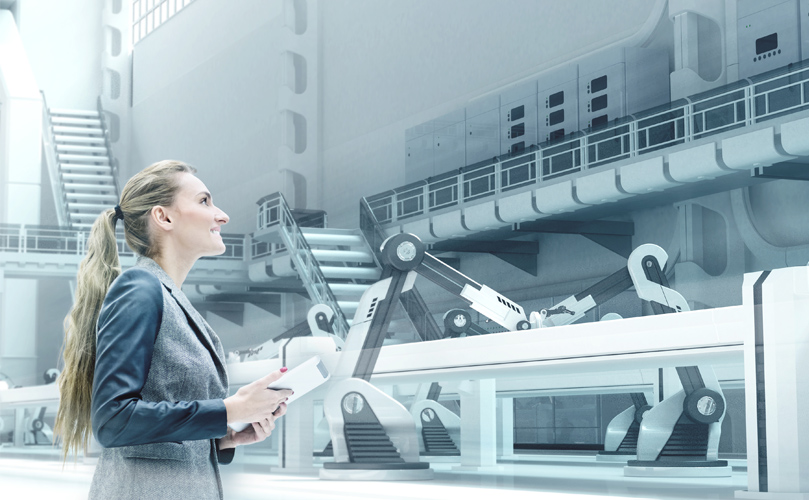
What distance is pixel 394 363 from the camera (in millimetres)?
3580

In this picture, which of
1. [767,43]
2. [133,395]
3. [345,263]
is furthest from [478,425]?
[133,395]

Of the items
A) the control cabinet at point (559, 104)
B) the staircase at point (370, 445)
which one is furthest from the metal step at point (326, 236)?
the control cabinet at point (559, 104)

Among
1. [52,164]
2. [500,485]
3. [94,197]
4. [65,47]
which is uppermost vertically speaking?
[65,47]

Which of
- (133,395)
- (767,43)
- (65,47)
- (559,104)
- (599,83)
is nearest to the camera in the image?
(133,395)

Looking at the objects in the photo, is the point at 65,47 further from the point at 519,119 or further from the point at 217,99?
the point at 519,119

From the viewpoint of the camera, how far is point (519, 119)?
3092 mm

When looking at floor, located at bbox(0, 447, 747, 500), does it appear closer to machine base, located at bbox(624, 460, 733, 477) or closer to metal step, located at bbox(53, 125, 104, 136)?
machine base, located at bbox(624, 460, 733, 477)

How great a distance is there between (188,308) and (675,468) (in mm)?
2514

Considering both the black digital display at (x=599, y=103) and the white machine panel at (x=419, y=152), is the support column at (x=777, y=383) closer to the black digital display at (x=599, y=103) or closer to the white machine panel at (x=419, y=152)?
the black digital display at (x=599, y=103)

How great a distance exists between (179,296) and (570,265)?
207 cm

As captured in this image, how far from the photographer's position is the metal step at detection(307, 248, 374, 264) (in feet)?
13.1

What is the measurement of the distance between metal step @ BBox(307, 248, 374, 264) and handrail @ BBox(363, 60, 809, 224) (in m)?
0.41

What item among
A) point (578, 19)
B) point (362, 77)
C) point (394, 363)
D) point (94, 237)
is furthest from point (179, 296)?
point (362, 77)

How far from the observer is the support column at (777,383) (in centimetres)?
219
